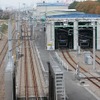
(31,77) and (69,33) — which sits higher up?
(69,33)

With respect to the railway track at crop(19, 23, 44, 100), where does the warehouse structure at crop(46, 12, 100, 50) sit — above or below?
above

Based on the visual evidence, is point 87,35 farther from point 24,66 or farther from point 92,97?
point 92,97

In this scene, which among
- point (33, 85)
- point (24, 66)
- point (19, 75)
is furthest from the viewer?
point (24, 66)

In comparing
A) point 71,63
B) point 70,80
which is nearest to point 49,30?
point 71,63

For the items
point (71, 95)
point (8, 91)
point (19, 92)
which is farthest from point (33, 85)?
point (8, 91)

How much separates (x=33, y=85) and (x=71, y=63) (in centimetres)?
812

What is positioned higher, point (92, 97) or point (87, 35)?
point (87, 35)

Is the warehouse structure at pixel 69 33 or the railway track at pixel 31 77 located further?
the warehouse structure at pixel 69 33

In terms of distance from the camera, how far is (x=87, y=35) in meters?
32.8

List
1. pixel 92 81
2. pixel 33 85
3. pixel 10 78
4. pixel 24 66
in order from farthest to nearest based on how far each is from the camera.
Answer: pixel 24 66
pixel 92 81
pixel 33 85
pixel 10 78

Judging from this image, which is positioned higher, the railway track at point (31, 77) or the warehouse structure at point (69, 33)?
the warehouse structure at point (69, 33)

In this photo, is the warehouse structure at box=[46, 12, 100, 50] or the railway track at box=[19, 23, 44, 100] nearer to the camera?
the railway track at box=[19, 23, 44, 100]

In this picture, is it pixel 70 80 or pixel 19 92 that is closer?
pixel 19 92

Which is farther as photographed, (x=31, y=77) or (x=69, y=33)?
(x=69, y=33)
